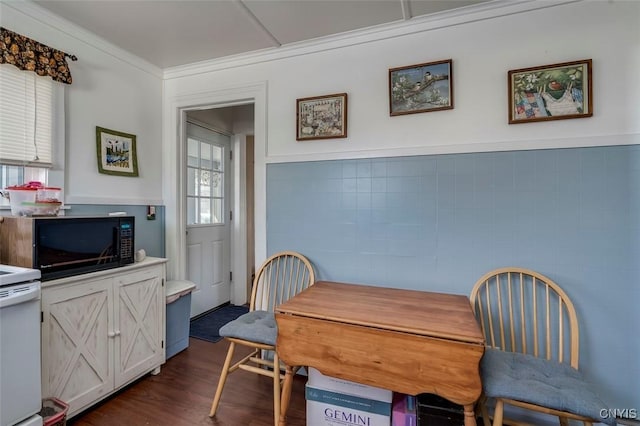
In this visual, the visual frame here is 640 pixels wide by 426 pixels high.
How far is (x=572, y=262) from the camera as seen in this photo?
1.60m

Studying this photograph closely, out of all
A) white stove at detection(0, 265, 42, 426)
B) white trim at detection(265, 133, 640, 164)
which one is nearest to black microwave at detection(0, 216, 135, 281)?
white stove at detection(0, 265, 42, 426)

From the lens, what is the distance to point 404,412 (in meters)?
1.38

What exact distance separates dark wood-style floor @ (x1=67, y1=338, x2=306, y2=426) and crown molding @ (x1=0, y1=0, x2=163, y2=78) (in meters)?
2.36

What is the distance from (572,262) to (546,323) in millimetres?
360

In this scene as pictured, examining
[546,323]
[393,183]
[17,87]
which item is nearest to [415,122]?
[393,183]

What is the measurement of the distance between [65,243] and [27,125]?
79 centimetres

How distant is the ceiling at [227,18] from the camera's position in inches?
68.3

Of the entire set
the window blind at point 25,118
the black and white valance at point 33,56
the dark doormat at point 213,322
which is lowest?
the dark doormat at point 213,322

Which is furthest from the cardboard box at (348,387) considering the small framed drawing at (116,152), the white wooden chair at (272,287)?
the small framed drawing at (116,152)

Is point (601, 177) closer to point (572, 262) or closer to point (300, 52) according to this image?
point (572, 262)

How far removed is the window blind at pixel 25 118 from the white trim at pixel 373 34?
1027 millimetres

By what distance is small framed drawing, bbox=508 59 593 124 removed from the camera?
61.7 inches

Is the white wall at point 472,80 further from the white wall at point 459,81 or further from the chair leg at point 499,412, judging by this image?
the chair leg at point 499,412

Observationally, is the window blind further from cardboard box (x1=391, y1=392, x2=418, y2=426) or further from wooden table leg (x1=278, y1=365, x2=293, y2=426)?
cardboard box (x1=391, y1=392, x2=418, y2=426)
